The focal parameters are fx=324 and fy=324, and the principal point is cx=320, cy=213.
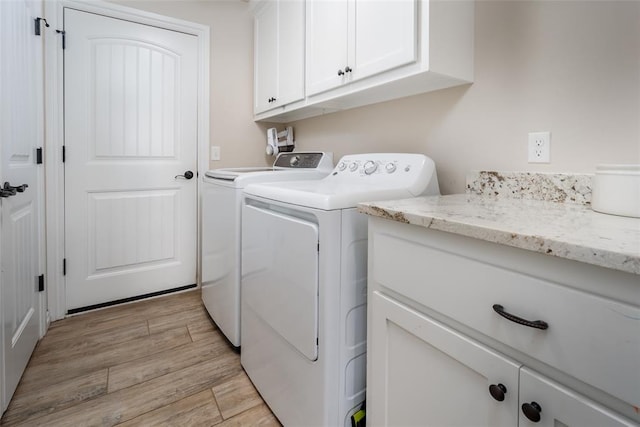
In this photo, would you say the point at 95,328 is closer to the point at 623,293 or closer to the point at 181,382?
the point at 181,382

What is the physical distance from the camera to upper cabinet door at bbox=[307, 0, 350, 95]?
1.58 m

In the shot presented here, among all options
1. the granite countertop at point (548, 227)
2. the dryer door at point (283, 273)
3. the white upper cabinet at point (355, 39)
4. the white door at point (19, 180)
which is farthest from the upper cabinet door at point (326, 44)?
the white door at point (19, 180)

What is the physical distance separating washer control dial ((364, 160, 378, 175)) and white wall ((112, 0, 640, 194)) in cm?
24

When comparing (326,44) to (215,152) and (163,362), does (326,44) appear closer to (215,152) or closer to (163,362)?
(215,152)

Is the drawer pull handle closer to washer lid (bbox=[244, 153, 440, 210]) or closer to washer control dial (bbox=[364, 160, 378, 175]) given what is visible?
washer lid (bbox=[244, 153, 440, 210])

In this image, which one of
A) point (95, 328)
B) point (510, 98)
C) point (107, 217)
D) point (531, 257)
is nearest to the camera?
point (531, 257)

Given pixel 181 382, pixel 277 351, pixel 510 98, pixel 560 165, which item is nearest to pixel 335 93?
pixel 510 98

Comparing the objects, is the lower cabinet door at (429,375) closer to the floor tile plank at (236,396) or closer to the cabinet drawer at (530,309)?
the cabinet drawer at (530,309)

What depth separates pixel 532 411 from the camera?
60 cm

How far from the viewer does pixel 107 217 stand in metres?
2.31

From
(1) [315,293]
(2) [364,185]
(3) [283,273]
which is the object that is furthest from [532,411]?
(2) [364,185]

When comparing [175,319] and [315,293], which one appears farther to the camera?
[175,319]

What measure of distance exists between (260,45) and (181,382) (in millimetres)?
2260

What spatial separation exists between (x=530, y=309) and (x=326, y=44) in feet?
5.11
